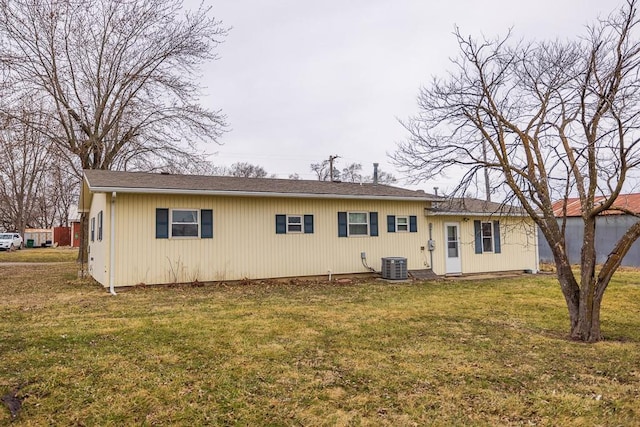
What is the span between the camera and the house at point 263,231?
10.5m

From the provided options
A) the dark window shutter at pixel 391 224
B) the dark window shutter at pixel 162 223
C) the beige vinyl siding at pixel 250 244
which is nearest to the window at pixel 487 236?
the beige vinyl siding at pixel 250 244

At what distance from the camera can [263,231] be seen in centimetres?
1199

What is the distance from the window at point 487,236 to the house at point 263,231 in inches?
1.4

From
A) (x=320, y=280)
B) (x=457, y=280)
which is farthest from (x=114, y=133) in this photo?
(x=457, y=280)

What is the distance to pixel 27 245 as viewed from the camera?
36.5m

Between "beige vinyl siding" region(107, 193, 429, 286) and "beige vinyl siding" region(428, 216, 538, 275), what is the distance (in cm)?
62

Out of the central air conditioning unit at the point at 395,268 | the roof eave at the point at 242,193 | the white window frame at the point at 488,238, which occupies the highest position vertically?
the roof eave at the point at 242,193

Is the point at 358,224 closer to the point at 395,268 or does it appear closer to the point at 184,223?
the point at 395,268

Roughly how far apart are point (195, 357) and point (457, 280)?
1008 centimetres

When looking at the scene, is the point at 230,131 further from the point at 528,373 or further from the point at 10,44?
the point at 528,373

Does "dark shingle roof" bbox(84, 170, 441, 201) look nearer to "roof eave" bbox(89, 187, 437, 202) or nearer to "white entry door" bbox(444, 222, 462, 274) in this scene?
"roof eave" bbox(89, 187, 437, 202)

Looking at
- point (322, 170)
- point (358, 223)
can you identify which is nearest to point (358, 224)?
point (358, 223)

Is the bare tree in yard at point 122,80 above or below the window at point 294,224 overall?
above

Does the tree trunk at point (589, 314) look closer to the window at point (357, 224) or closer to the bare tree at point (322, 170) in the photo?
the window at point (357, 224)
